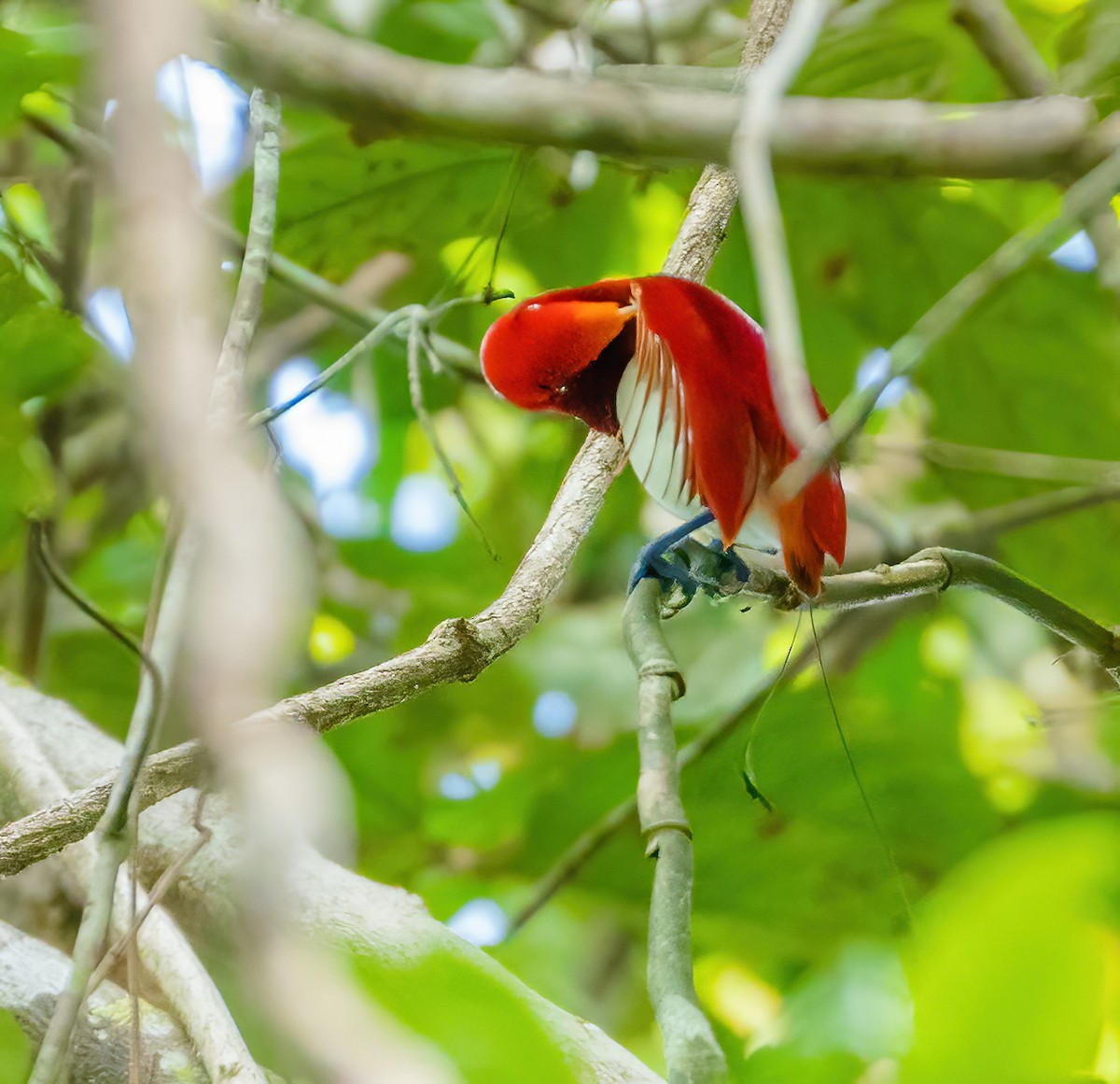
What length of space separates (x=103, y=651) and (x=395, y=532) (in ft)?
1.18

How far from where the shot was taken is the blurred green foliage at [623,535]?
0.90 m

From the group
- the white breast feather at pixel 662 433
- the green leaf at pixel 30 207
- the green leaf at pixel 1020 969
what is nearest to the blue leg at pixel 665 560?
the white breast feather at pixel 662 433

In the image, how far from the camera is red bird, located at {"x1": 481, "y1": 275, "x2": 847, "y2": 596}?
0.65 meters

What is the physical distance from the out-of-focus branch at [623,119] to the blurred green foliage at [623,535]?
0.10 m

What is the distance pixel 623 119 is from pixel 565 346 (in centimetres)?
13

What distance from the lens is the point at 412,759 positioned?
1249mm

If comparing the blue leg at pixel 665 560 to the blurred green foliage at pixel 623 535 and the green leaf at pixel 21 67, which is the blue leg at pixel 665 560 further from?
the green leaf at pixel 21 67

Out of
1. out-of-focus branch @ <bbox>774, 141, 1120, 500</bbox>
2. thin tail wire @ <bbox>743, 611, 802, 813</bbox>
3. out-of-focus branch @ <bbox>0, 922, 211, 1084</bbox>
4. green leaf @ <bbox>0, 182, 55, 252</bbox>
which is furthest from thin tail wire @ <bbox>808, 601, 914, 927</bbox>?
green leaf @ <bbox>0, 182, 55, 252</bbox>

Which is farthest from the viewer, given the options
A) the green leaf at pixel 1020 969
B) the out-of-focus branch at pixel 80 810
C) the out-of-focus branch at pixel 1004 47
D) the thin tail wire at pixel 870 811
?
the out-of-focus branch at pixel 1004 47

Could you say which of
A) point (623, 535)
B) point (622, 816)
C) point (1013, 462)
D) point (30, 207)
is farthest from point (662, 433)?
point (30, 207)

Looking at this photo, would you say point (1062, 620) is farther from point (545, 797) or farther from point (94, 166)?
point (94, 166)

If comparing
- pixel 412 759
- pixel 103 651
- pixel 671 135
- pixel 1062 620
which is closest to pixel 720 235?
pixel 671 135

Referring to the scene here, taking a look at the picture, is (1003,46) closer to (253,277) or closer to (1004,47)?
(1004,47)

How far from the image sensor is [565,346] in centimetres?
70
